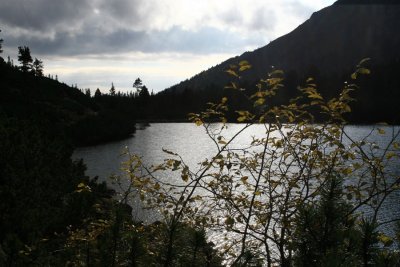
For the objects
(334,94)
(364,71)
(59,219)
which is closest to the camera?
(364,71)

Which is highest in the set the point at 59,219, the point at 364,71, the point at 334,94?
the point at 334,94

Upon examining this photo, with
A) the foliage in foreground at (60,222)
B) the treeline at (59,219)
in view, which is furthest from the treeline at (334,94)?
the foliage in foreground at (60,222)

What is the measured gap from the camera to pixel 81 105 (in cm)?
9475

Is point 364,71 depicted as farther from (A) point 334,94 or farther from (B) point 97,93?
(B) point 97,93

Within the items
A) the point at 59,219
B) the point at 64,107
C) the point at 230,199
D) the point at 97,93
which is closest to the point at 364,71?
the point at 230,199

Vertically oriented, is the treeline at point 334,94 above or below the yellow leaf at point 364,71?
above

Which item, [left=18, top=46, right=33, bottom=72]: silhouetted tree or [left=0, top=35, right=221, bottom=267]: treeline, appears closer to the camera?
[left=0, top=35, right=221, bottom=267]: treeline

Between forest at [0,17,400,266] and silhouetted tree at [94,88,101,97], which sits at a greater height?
silhouetted tree at [94,88,101,97]

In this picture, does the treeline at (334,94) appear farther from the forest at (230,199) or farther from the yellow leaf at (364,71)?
the yellow leaf at (364,71)

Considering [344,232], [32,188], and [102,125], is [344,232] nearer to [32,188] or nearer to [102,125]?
[32,188]

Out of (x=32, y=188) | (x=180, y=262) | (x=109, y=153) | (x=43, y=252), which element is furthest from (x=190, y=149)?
(x=180, y=262)

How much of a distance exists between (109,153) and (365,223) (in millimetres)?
64114

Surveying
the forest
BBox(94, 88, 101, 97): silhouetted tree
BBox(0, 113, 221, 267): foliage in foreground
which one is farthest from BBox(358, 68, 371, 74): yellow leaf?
BBox(94, 88, 101, 97): silhouetted tree

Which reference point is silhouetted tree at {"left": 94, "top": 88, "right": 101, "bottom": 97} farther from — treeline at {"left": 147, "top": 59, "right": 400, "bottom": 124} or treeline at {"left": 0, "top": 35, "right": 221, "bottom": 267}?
treeline at {"left": 0, "top": 35, "right": 221, "bottom": 267}
